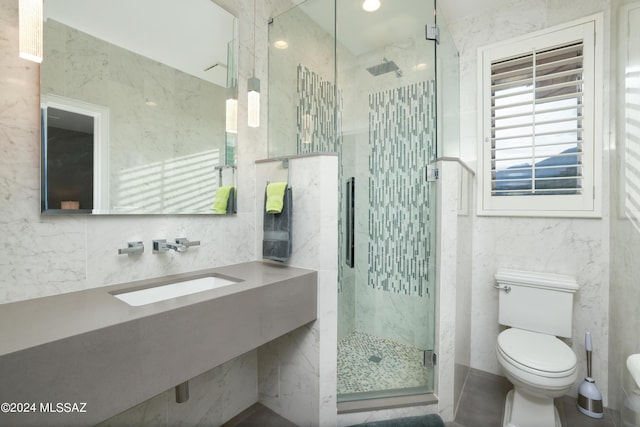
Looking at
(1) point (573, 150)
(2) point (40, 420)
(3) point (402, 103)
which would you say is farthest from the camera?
(1) point (573, 150)

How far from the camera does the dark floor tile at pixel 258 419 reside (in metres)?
1.72

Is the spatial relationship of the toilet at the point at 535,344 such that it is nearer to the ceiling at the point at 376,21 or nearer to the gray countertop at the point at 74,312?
the gray countertop at the point at 74,312

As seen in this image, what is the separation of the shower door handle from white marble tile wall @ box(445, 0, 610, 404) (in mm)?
1114

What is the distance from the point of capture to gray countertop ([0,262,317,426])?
70 cm

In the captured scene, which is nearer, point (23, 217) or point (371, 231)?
point (23, 217)

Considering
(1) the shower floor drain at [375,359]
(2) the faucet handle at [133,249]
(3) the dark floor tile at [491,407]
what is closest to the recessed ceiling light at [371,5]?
(2) the faucet handle at [133,249]

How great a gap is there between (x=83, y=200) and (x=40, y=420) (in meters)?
0.82

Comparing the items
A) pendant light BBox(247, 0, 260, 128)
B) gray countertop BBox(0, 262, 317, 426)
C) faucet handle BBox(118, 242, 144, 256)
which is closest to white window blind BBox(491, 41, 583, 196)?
pendant light BBox(247, 0, 260, 128)

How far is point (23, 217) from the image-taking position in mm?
1082

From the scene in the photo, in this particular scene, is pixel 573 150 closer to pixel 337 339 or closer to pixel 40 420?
pixel 337 339

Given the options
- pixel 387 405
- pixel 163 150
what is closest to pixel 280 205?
pixel 163 150

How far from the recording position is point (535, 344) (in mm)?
1758

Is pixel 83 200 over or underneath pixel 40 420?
over

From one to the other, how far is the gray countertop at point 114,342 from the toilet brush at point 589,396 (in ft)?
6.74
